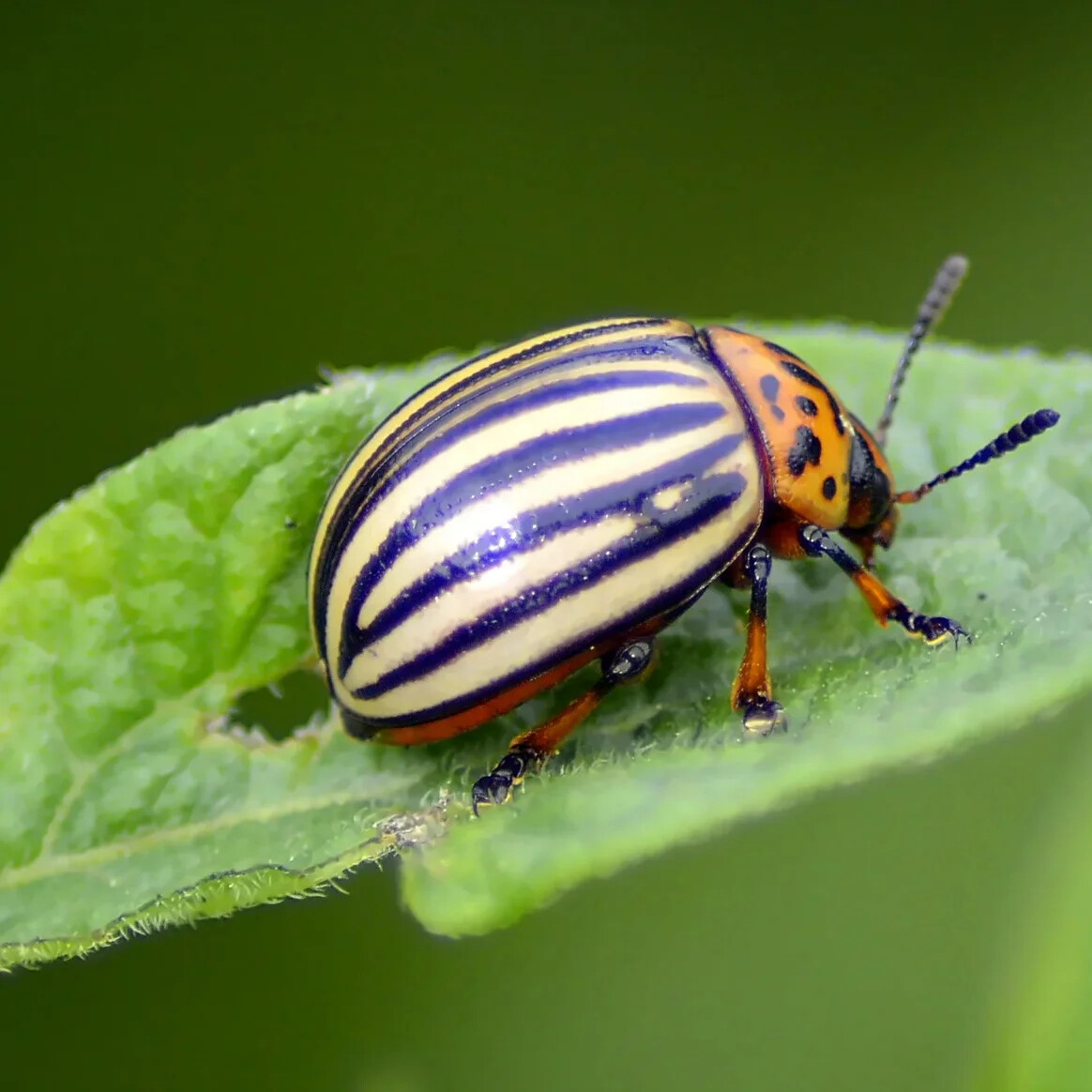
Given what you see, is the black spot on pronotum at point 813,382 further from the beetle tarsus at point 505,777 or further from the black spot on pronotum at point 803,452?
the beetle tarsus at point 505,777

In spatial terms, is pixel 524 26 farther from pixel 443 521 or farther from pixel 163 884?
pixel 163 884

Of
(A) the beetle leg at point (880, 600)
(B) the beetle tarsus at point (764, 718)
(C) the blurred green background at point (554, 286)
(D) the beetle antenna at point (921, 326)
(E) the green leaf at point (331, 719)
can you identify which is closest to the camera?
(E) the green leaf at point (331, 719)

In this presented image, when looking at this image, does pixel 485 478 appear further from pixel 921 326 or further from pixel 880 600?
pixel 921 326

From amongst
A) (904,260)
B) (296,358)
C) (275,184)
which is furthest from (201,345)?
(904,260)

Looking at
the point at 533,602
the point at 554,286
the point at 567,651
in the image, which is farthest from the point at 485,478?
the point at 554,286

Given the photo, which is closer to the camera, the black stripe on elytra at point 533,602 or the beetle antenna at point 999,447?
the black stripe on elytra at point 533,602

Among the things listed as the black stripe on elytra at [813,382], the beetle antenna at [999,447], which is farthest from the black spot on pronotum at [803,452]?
the beetle antenna at [999,447]

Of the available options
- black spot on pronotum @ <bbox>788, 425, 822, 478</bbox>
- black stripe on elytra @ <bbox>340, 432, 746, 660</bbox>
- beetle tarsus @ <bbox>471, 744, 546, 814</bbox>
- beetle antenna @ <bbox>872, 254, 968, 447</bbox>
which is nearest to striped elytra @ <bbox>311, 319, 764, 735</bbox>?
black stripe on elytra @ <bbox>340, 432, 746, 660</bbox>

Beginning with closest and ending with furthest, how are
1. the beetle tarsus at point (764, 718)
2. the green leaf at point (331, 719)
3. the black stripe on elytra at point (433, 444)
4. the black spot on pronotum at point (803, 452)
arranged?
the green leaf at point (331, 719) < the beetle tarsus at point (764, 718) < the black stripe on elytra at point (433, 444) < the black spot on pronotum at point (803, 452)
